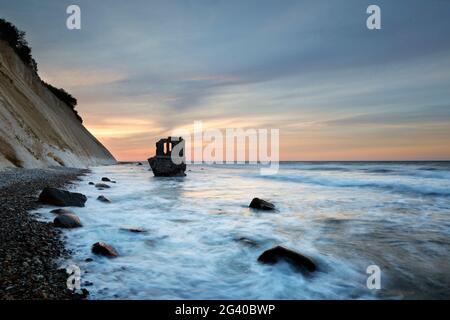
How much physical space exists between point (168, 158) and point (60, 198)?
15.7m

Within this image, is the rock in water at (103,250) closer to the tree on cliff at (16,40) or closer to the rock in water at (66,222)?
the rock in water at (66,222)

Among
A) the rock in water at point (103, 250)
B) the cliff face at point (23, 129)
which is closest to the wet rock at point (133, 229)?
the rock in water at point (103, 250)

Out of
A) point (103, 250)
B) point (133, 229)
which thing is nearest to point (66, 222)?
point (133, 229)

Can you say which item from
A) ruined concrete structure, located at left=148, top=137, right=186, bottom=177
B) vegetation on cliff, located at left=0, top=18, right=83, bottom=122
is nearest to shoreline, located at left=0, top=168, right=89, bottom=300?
ruined concrete structure, located at left=148, top=137, right=186, bottom=177

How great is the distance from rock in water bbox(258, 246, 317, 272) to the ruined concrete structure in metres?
18.5

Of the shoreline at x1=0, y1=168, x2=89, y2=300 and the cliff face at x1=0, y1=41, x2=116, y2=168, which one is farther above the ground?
the cliff face at x1=0, y1=41, x2=116, y2=168

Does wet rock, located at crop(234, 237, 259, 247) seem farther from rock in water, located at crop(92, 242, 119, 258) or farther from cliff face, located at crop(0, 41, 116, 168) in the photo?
cliff face, located at crop(0, 41, 116, 168)

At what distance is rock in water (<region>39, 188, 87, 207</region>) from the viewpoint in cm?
719

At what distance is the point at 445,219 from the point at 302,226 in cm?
468

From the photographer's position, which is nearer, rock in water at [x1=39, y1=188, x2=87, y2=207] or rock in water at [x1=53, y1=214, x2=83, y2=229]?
rock in water at [x1=53, y1=214, x2=83, y2=229]

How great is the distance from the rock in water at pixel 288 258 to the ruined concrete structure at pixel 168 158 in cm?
1852

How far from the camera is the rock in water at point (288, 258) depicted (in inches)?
169
